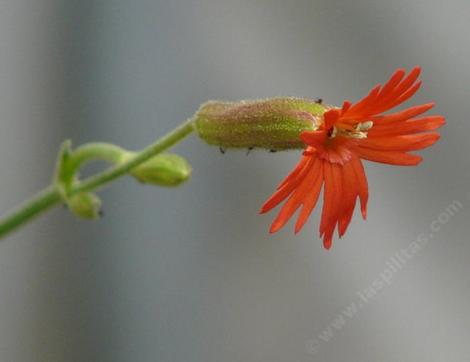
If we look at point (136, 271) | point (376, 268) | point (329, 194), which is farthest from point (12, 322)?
point (329, 194)

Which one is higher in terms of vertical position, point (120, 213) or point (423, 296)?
point (120, 213)

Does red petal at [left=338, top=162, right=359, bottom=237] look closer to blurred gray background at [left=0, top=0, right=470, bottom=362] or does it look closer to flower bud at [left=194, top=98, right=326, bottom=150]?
flower bud at [left=194, top=98, right=326, bottom=150]

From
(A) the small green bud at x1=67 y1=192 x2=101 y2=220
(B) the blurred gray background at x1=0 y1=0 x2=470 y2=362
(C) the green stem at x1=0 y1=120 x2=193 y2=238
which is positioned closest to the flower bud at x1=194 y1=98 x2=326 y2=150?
(C) the green stem at x1=0 y1=120 x2=193 y2=238

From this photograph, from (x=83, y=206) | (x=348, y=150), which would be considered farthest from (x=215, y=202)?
(x=348, y=150)

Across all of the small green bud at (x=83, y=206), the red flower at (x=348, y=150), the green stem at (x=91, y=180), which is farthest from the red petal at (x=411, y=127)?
the small green bud at (x=83, y=206)

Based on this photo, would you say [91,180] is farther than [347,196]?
Yes

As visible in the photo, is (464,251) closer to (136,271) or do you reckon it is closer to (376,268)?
(376,268)

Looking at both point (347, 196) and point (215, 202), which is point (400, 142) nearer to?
point (347, 196)
